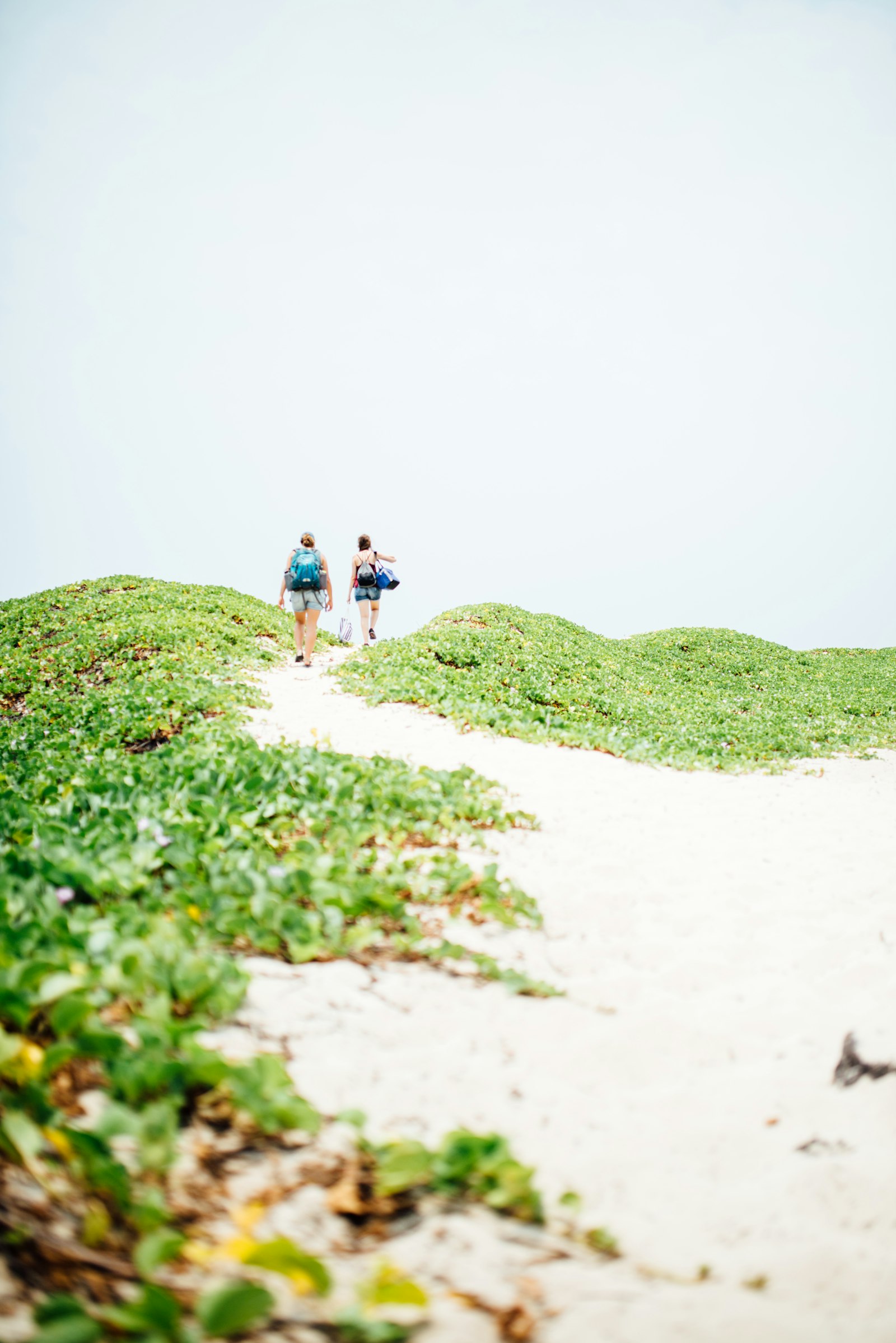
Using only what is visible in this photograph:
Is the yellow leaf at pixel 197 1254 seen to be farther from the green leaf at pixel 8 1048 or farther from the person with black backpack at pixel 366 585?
the person with black backpack at pixel 366 585

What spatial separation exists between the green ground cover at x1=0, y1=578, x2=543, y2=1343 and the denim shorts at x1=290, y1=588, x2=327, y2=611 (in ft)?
20.3

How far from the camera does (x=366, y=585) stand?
19.3m

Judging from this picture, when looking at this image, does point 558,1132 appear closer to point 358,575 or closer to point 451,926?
point 451,926

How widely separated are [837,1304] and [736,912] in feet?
10.6

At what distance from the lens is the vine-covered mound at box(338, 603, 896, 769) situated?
11703 millimetres

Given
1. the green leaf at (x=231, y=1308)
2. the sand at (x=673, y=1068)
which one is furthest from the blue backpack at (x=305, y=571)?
the green leaf at (x=231, y=1308)

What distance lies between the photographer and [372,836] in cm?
568

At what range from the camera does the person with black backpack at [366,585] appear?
A: 1883 cm

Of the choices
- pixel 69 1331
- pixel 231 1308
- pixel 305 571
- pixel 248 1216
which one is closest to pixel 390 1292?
pixel 231 1308

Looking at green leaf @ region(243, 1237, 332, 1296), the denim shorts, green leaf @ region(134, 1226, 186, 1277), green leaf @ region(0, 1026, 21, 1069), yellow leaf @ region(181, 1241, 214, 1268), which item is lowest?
yellow leaf @ region(181, 1241, 214, 1268)

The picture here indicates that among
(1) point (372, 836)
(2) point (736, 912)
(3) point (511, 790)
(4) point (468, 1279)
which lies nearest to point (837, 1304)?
(4) point (468, 1279)

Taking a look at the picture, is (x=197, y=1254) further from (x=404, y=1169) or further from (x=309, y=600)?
(x=309, y=600)

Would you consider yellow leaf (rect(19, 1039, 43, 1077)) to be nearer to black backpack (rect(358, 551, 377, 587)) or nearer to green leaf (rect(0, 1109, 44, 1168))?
green leaf (rect(0, 1109, 44, 1168))

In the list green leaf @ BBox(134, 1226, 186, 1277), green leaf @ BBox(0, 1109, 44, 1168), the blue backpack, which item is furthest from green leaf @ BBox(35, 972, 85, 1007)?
the blue backpack
